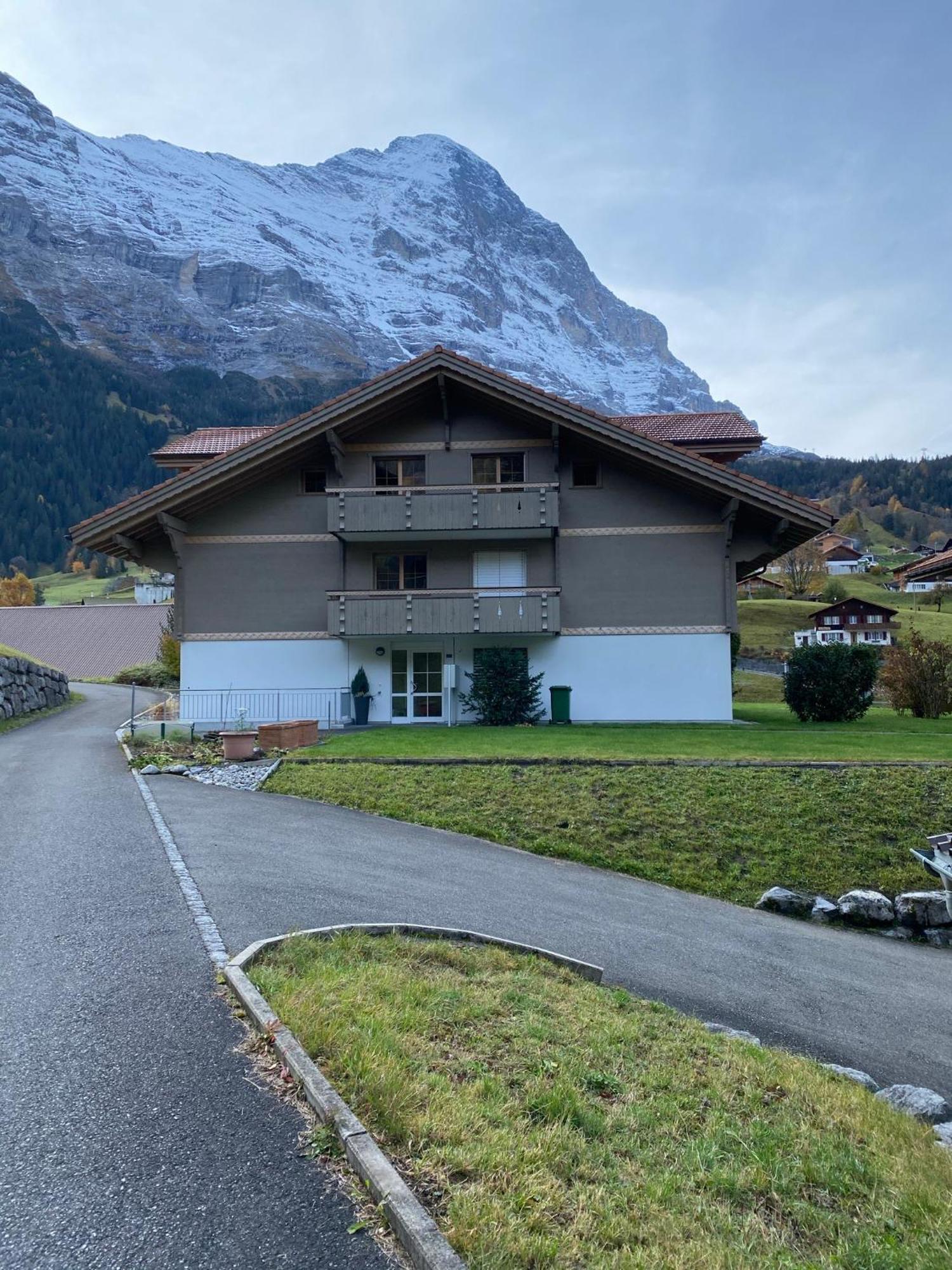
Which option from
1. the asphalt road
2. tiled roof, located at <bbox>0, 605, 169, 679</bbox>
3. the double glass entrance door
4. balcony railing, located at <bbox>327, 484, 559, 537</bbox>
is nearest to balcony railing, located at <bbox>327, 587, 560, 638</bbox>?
the double glass entrance door

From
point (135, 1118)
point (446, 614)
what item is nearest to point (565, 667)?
point (446, 614)

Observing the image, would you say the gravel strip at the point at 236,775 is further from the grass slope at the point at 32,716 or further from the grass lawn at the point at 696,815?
the grass slope at the point at 32,716

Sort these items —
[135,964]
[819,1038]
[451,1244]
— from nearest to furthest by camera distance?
[451,1244] → [135,964] → [819,1038]

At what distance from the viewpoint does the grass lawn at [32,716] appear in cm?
2434

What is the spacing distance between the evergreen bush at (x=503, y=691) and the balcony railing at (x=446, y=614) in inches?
32.2

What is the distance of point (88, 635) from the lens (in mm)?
59375

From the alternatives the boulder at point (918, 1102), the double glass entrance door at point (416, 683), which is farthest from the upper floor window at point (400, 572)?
the boulder at point (918, 1102)

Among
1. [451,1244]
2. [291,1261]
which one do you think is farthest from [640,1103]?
[291,1261]

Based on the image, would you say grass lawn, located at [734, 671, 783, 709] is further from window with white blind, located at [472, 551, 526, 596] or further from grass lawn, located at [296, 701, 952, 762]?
grass lawn, located at [296, 701, 952, 762]

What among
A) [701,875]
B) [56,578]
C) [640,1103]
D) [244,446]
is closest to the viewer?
[640,1103]

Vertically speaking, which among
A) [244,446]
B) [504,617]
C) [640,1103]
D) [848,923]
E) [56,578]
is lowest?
[848,923]

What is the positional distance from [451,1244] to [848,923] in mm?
8821

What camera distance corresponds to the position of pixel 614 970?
7742mm

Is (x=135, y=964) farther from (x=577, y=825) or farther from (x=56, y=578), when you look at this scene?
(x=56, y=578)
